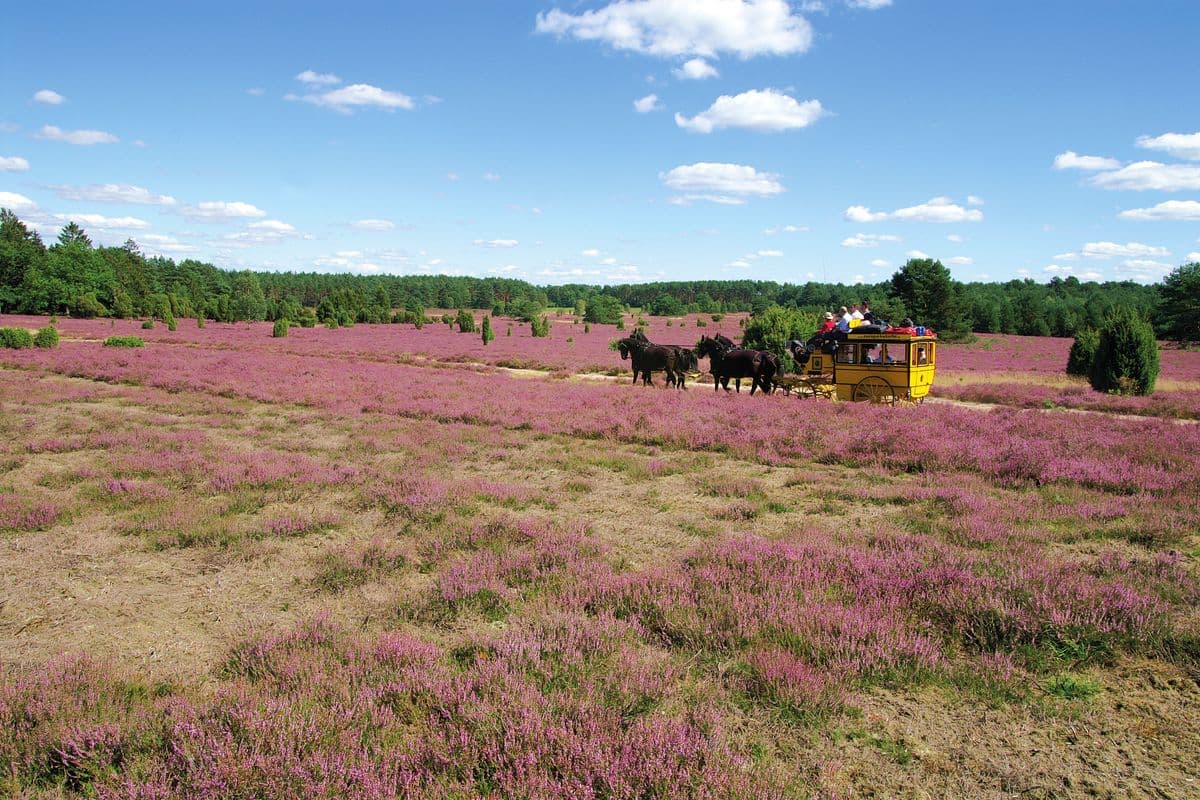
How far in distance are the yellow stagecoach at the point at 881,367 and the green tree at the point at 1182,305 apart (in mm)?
65256

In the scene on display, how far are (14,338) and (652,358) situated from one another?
36267 millimetres

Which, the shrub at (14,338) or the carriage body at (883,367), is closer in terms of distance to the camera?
the carriage body at (883,367)

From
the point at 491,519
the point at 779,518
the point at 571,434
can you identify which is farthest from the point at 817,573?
the point at 571,434

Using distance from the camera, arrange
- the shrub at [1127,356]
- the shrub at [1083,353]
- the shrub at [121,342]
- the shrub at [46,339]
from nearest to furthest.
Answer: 1. the shrub at [1127,356]
2. the shrub at [1083,353]
3. the shrub at [46,339]
4. the shrub at [121,342]

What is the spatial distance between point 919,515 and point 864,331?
9425 millimetres

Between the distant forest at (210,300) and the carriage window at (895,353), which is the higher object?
the distant forest at (210,300)

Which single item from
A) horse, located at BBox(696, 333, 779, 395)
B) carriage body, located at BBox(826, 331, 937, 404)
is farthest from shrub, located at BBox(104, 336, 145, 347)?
carriage body, located at BBox(826, 331, 937, 404)

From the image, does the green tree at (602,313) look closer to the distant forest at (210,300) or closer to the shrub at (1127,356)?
the distant forest at (210,300)

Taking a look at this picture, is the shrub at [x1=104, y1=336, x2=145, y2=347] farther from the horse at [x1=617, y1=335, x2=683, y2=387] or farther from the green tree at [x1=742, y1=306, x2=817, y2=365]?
the green tree at [x1=742, y1=306, x2=817, y2=365]

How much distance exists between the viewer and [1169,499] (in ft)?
27.1

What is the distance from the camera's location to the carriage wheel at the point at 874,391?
655 inches

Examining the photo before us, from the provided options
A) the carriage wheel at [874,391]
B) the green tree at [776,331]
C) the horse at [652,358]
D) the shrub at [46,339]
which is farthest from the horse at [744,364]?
the shrub at [46,339]

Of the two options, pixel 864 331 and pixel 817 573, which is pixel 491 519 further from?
pixel 864 331

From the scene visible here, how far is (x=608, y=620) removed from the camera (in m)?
4.96
